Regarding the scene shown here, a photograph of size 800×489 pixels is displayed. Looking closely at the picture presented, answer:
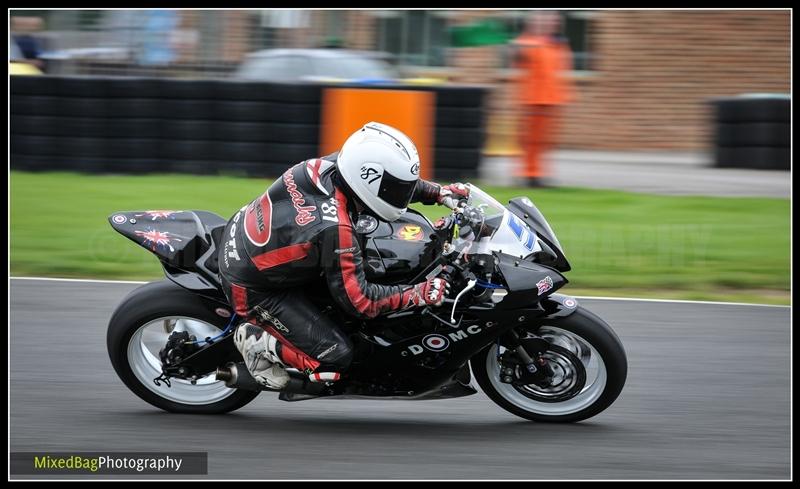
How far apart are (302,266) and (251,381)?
28.3 inches

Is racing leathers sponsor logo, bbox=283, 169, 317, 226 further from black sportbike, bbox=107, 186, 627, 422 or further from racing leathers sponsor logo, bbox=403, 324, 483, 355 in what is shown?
racing leathers sponsor logo, bbox=403, 324, 483, 355

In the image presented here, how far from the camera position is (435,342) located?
15.6ft

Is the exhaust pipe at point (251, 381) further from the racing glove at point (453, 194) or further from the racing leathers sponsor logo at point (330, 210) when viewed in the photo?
the racing glove at point (453, 194)

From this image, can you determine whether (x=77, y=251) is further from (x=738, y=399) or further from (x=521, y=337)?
(x=738, y=399)

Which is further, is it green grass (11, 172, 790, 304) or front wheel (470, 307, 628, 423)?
green grass (11, 172, 790, 304)

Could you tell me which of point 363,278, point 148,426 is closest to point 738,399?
point 363,278

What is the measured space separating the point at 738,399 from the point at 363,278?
2.35 meters

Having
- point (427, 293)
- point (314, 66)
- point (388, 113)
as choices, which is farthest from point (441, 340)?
point (314, 66)

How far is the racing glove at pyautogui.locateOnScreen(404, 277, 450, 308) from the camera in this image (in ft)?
14.6

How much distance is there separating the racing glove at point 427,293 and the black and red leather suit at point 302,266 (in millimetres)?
13

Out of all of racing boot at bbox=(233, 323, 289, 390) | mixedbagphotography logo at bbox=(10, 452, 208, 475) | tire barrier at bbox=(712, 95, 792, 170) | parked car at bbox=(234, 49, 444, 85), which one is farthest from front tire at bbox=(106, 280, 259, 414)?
tire barrier at bbox=(712, 95, 792, 170)

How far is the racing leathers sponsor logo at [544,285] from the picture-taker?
4594mm

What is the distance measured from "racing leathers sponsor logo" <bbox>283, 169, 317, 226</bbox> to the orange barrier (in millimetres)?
6125

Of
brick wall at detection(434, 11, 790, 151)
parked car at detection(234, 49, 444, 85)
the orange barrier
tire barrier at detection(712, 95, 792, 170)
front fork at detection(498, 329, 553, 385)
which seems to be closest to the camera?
front fork at detection(498, 329, 553, 385)
